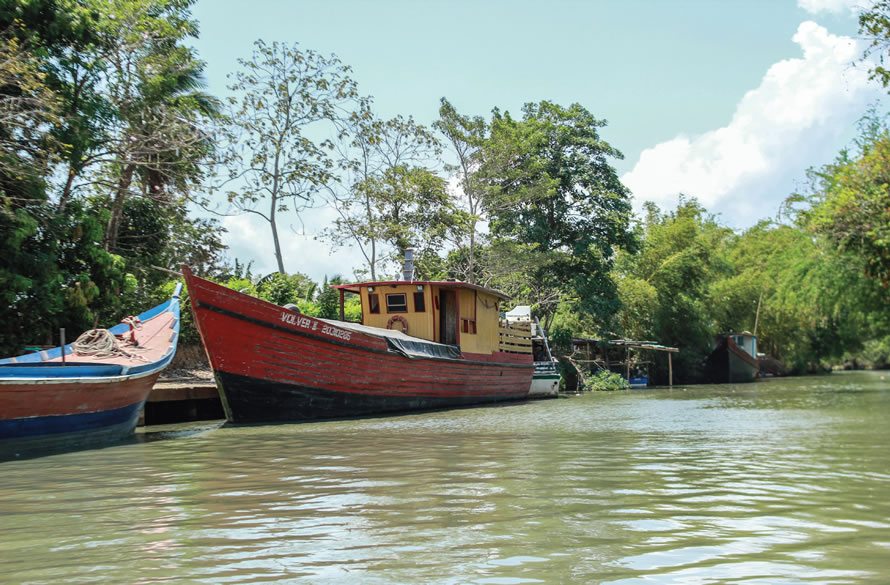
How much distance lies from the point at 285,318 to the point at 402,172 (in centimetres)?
1450

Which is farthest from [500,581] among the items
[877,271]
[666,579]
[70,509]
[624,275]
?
[624,275]

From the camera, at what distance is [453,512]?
445 centimetres

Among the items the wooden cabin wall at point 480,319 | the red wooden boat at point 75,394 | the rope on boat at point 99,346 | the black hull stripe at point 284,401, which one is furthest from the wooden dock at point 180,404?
the wooden cabin wall at point 480,319

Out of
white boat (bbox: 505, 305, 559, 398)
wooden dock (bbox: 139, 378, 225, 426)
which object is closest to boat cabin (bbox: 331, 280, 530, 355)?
wooden dock (bbox: 139, 378, 225, 426)

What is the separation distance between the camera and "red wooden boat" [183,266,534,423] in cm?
1173

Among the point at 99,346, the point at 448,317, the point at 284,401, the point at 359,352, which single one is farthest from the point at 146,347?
the point at 448,317

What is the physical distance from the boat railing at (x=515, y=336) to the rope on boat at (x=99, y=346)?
1155 cm

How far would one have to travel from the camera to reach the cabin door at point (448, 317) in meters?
17.5

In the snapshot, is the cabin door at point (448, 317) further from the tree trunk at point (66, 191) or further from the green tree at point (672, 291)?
the green tree at point (672, 291)

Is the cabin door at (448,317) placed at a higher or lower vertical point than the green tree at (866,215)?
lower

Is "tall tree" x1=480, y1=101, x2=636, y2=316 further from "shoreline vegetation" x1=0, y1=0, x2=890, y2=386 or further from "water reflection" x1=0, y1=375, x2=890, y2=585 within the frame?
"water reflection" x1=0, y1=375, x2=890, y2=585

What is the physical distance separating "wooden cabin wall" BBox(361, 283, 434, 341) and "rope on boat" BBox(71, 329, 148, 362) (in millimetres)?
6950

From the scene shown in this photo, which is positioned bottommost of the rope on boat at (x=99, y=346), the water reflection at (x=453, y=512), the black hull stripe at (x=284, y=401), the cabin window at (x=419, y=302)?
the water reflection at (x=453, y=512)

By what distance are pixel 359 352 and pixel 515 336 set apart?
9.05m
